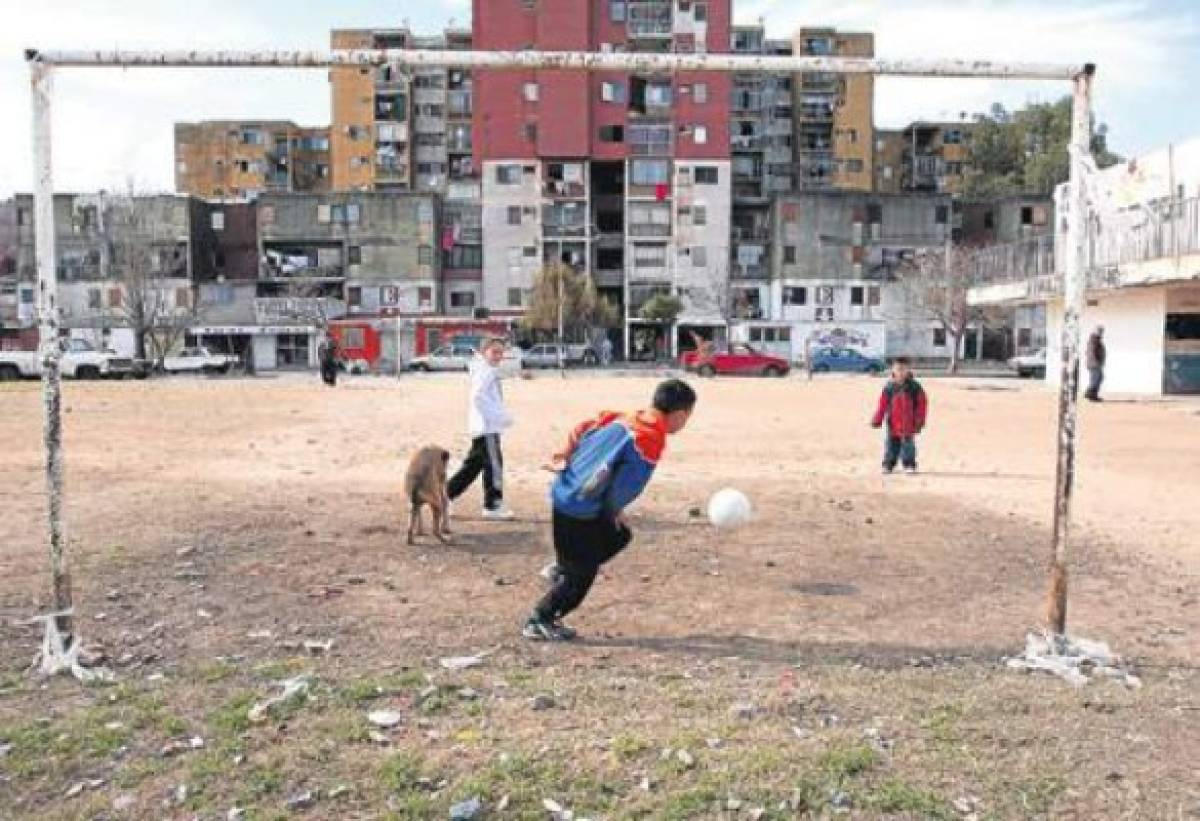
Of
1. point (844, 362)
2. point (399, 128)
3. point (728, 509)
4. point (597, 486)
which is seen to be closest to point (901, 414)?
point (728, 509)

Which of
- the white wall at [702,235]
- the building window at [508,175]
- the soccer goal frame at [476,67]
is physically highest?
the building window at [508,175]

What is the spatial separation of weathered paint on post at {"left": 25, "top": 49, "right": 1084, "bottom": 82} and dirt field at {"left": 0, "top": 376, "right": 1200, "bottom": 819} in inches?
124

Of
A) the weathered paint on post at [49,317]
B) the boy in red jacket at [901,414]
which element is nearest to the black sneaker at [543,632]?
the weathered paint on post at [49,317]

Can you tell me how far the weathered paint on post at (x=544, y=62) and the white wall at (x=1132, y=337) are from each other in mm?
27341

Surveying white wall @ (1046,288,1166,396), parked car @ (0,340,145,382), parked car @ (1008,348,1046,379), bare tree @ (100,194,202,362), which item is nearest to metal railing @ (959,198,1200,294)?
white wall @ (1046,288,1166,396)

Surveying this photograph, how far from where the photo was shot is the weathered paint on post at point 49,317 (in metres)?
5.75

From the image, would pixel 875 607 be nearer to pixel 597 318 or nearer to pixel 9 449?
pixel 9 449

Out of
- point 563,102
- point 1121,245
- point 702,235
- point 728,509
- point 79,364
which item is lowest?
point 728,509

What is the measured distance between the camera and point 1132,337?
33594mm

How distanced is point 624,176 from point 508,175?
26.1 feet

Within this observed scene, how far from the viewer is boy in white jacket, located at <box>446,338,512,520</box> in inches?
381

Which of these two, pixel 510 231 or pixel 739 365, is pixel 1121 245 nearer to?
pixel 739 365

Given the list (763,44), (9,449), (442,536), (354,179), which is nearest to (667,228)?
(763,44)

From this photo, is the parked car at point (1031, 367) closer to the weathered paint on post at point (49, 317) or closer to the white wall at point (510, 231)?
the white wall at point (510, 231)
